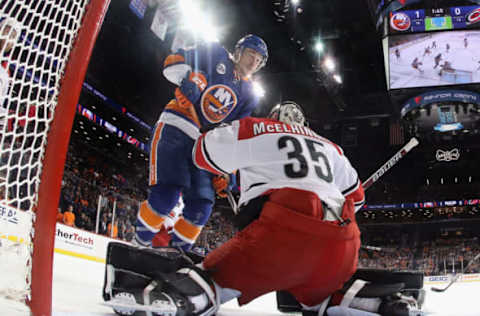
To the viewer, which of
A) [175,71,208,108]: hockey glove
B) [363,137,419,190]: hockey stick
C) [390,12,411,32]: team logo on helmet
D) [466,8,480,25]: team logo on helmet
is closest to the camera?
[175,71,208,108]: hockey glove

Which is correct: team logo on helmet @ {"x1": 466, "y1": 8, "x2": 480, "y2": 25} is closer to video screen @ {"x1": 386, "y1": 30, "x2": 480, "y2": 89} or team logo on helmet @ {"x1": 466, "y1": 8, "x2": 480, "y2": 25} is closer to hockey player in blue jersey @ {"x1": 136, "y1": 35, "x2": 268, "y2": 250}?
video screen @ {"x1": 386, "y1": 30, "x2": 480, "y2": 89}

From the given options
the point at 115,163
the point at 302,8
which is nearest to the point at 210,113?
the point at 302,8

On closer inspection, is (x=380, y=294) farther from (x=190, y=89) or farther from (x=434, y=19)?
(x=434, y=19)

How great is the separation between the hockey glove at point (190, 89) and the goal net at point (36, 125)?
1.18 meters

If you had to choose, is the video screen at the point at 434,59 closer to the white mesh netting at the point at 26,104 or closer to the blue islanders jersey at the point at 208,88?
the blue islanders jersey at the point at 208,88

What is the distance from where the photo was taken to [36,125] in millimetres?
963

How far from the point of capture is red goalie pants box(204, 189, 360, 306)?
1.19 meters

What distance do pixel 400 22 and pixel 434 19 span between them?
442 mm

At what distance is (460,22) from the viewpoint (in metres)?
5.68

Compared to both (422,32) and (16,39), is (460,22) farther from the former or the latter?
(16,39)

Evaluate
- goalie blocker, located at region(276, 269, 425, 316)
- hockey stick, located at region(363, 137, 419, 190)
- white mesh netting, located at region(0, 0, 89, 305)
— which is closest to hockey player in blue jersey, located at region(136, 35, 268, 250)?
goalie blocker, located at region(276, 269, 425, 316)

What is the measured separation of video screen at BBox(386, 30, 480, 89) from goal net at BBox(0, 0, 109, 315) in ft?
18.2

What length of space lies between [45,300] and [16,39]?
0.56m

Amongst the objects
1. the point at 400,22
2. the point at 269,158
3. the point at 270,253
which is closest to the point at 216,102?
the point at 269,158
